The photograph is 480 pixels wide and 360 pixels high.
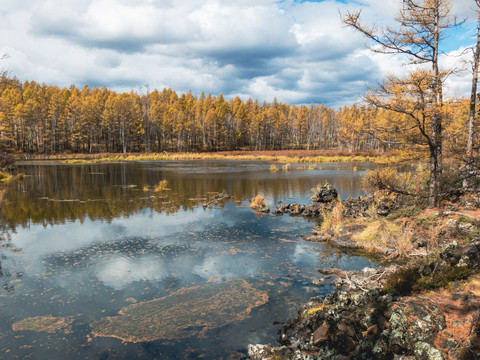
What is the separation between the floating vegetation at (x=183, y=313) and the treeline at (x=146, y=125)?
64839mm

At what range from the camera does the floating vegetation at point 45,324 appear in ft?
25.0

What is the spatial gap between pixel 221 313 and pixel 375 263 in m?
6.87

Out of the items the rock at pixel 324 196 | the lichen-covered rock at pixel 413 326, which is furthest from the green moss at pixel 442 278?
the rock at pixel 324 196

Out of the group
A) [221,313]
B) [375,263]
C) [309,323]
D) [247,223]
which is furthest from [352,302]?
[247,223]

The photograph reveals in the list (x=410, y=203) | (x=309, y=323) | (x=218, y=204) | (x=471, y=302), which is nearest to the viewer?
(x=471, y=302)

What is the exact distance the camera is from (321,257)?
12.8 meters

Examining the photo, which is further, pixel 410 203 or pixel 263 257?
pixel 410 203

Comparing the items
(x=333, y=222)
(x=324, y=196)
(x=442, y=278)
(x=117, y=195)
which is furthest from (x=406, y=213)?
(x=117, y=195)

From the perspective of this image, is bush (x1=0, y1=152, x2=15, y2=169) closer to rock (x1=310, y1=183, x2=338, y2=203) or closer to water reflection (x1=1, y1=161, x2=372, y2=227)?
water reflection (x1=1, y1=161, x2=372, y2=227)

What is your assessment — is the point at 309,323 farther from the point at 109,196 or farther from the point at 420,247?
the point at 109,196

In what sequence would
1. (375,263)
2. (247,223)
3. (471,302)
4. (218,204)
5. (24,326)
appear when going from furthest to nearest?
(218,204) → (247,223) → (375,263) → (24,326) → (471,302)

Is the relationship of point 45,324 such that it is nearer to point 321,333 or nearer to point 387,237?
point 321,333

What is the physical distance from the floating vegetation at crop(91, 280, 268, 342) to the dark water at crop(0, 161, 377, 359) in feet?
0.09

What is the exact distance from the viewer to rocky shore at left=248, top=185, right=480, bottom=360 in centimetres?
556
